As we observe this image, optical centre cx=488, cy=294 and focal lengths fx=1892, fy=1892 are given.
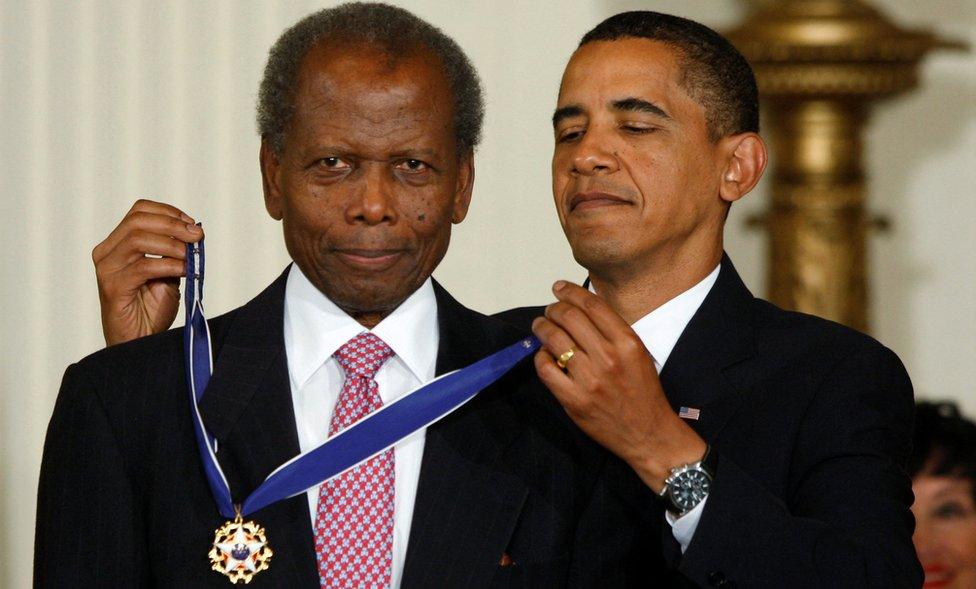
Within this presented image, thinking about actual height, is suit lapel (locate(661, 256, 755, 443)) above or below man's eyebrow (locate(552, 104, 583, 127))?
below

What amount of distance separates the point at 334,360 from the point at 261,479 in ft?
0.55

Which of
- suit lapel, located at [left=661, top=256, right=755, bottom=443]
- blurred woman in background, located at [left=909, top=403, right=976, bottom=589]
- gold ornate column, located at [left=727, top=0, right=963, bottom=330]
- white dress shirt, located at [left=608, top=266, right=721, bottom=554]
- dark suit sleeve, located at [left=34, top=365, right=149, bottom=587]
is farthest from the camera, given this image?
gold ornate column, located at [left=727, top=0, right=963, bottom=330]

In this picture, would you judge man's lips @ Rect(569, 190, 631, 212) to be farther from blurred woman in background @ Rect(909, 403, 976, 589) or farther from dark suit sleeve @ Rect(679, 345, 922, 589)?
blurred woman in background @ Rect(909, 403, 976, 589)

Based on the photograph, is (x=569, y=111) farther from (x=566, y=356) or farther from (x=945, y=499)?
(x=945, y=499)

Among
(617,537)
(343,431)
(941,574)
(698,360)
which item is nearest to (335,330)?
(343,431)

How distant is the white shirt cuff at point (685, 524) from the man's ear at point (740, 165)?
62cm

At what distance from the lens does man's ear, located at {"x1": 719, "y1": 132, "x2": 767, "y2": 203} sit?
2572 mm

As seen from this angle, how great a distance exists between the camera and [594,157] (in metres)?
2.40

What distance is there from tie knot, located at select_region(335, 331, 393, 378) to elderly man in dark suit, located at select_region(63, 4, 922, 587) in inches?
7.2

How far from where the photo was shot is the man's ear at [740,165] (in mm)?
2572

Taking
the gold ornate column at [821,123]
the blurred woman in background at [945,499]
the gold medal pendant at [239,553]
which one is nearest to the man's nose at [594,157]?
the gold medal pendant at [239,553]

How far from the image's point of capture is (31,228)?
3945mm

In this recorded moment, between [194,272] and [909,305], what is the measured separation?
2756 mm

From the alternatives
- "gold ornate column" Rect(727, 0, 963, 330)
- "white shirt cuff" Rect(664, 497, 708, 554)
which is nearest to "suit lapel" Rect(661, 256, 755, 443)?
"white shirt cuff" Rect(664, 497, 708, 554)
